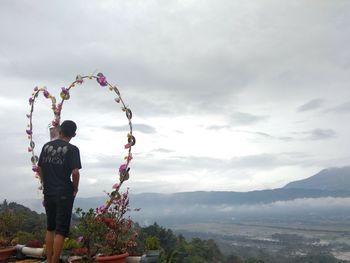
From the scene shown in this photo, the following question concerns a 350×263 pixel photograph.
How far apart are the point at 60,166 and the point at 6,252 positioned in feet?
10.3

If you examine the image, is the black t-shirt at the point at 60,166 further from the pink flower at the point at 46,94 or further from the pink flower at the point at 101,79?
the pink flower at the point at 46,94

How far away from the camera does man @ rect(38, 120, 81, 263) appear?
479cm

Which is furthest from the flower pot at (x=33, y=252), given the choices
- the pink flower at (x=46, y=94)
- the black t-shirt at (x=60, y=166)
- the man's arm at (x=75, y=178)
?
the pink flower at (x=46, y=94)

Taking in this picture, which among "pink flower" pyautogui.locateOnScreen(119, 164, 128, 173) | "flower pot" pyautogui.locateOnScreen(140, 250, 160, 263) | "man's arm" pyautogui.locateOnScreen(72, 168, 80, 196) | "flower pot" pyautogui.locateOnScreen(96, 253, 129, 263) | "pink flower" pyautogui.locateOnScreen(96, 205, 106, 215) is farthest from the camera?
"pink flower" pyautogui.locateOnScreen(119, 164, 128, 173)

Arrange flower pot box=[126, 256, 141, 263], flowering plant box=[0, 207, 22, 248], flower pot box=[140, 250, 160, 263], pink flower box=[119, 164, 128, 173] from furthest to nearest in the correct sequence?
flowering plant box=[0, 207, 22, 248] < pink flower box=[119, 164, 128, 173] < flower pot box=[126, 256, 141, 263] < flower pot box=[140, 250, 160, 263]

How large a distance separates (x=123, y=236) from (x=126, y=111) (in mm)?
2429

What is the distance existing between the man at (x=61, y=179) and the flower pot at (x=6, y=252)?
2.46 m

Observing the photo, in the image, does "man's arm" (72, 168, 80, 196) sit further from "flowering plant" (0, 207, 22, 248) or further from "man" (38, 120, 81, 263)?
"flowering plant" (0, 207, 22, 248)

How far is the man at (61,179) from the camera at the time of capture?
4.79m

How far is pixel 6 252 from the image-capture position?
6953 mm

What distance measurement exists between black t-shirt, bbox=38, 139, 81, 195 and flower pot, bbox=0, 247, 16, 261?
2.77 metres

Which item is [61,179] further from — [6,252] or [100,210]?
[6,252]

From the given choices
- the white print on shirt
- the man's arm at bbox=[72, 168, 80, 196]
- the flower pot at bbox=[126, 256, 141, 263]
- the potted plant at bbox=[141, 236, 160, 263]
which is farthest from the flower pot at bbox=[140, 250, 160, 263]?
the white print on shirt

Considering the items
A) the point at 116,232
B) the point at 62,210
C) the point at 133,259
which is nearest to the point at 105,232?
the point at 116,232
